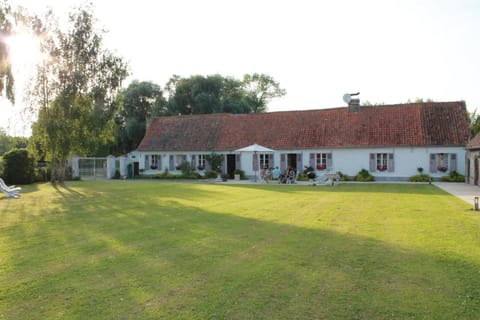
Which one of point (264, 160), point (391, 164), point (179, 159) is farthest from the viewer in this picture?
point (179, 159)

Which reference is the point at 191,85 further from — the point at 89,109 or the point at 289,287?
the point at 289,287

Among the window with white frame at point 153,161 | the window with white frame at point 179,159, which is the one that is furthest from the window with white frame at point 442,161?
the window with white frame at point 153,161

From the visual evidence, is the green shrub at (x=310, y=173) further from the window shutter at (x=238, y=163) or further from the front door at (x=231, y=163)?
the front door at (x=231, y=163)

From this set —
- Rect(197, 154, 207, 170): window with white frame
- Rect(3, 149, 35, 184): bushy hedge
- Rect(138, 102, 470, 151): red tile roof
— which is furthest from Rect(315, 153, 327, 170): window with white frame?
Rect(3, 149, 35, 184): bushy hedge

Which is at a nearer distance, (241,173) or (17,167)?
(17,167)

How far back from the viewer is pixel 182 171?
3033cm

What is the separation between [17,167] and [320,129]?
18495mm

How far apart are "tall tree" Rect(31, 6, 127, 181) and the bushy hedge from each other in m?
2.37

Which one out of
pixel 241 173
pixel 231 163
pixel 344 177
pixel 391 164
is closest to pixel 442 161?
pixel 391 164

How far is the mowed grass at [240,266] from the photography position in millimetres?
4324

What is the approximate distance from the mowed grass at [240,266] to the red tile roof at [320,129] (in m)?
16.0

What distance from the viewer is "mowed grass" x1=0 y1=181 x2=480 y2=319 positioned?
14.2 ft

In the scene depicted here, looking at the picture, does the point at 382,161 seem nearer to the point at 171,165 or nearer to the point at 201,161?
the point at 201,161

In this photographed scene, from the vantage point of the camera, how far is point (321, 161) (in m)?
27.2
